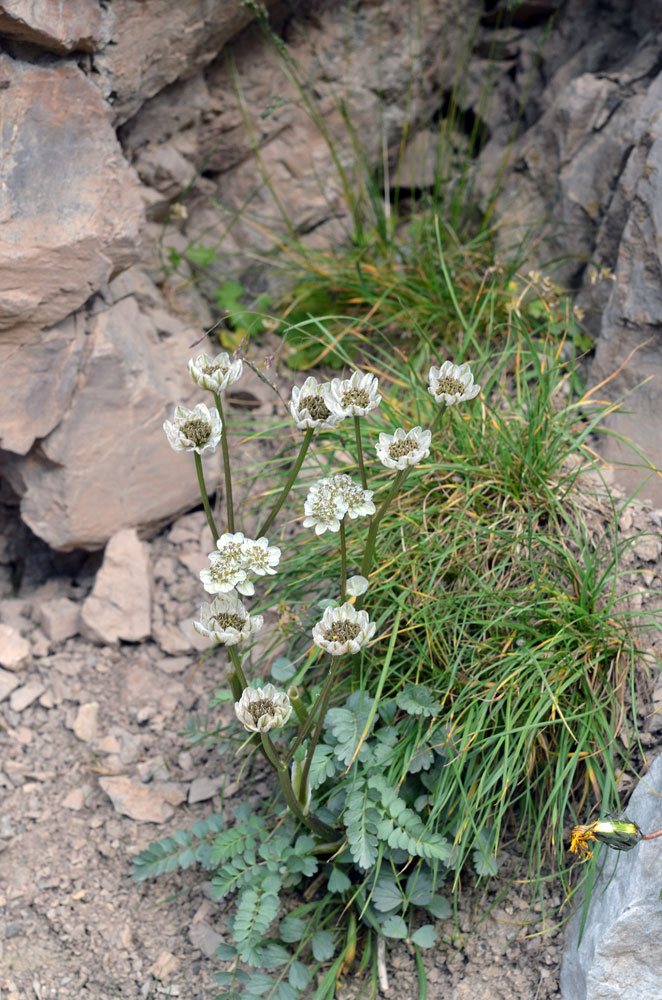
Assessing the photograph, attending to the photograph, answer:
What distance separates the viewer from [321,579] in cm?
234

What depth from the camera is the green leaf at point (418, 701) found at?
194 cm

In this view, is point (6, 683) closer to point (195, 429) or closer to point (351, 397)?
point (195, 429)

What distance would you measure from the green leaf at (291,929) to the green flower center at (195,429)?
1077 mm

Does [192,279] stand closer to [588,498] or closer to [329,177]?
[329,177]

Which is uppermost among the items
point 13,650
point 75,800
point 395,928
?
point 395,928

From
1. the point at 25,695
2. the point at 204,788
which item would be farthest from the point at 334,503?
the point at 25,695

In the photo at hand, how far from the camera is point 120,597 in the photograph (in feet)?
8.80

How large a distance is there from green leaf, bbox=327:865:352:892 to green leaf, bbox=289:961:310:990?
16cm

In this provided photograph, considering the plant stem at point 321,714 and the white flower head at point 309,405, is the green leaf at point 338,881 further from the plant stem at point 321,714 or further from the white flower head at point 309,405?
the white flower head at point 309,405

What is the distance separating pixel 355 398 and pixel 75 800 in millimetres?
1438

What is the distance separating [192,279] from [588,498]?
62.9 inches

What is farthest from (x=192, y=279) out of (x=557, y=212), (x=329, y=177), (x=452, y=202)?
(x=557, y=212)

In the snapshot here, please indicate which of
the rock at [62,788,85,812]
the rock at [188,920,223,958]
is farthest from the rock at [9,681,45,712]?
the rock at [188,920,223,958]

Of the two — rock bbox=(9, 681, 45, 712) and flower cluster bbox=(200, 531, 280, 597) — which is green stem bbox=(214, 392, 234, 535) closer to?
flower cluster bbox=(200, 531, 280, 597)
